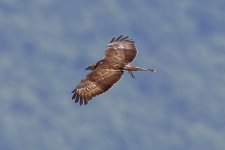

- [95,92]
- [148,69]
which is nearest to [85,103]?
[95,92]

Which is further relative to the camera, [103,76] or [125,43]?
[125,43]

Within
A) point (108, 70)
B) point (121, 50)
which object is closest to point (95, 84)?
point (108, 70)

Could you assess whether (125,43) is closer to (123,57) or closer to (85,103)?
(123,57)

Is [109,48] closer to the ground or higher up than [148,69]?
higher up

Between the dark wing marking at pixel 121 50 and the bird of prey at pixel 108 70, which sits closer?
the bird of prey at pixel 108 70

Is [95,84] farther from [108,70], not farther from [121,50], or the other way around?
[121,50]

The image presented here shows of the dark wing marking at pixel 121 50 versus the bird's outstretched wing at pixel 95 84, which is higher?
the dark wing marking at pixel 121 50
